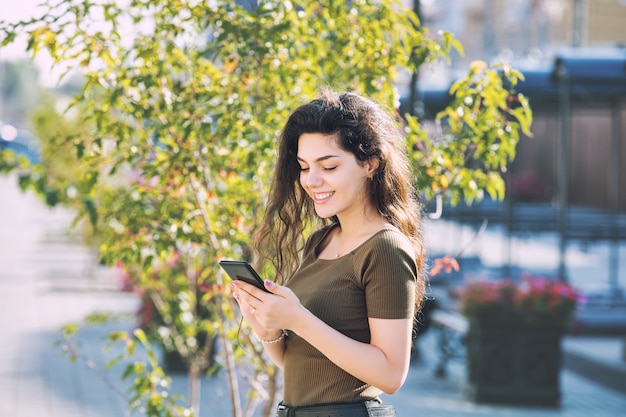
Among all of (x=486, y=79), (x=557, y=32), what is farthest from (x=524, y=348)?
(x=557, y=32)

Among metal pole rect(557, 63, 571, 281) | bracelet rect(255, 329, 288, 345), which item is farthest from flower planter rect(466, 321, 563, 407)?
bracelet rect(255, 329, 288, 345)

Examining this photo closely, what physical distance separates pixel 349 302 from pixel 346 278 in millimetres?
58

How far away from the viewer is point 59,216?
1490 inches

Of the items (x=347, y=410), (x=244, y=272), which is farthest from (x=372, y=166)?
(x=347, y=410)

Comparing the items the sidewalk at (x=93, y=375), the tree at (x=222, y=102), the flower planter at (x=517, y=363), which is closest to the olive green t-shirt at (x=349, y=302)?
the tree at (x=222, y=102)

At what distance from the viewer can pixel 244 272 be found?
8.54 feet

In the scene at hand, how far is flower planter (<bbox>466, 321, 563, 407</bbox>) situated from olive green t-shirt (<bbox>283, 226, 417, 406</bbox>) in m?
6.08

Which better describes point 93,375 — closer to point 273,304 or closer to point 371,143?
point 371,143

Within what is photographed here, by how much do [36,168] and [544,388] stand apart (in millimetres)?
5239

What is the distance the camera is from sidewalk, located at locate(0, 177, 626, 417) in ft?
28.7

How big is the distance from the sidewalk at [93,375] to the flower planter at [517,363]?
0.42 ft

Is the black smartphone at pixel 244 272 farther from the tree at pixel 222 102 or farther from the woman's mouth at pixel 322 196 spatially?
the tree at pixel 222 102

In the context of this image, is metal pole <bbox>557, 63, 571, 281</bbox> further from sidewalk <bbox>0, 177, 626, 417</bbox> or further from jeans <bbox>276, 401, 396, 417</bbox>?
jeans <bbox>276, 401, 396, 417</bbox>

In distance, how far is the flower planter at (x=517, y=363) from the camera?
341 inches
